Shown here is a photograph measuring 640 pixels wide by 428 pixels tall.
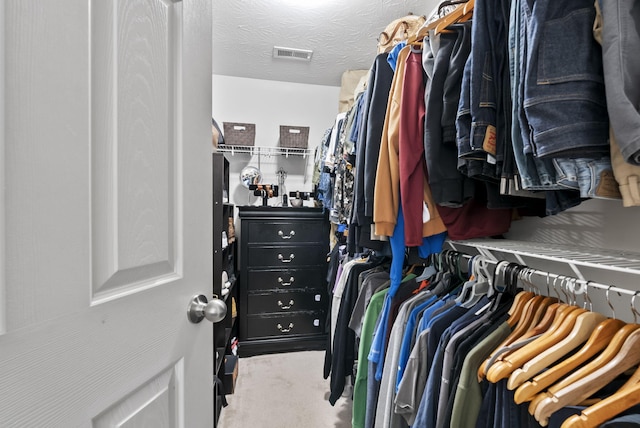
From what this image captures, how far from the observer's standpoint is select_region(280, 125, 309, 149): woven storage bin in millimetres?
2957

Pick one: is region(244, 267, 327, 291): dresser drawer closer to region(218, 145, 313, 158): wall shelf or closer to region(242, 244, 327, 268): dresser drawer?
region(242, 244, 327, 268): dresser drawer

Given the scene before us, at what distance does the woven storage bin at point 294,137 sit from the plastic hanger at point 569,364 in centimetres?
258

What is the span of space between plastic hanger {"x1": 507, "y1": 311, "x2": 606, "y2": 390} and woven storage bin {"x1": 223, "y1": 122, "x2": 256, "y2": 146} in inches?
102

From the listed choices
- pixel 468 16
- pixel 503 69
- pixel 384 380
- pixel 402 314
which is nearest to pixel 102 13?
pixel 503 69

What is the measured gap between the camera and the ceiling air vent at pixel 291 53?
2.59 meters

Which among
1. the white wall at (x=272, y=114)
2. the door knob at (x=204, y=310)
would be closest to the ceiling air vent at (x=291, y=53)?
the white wall at (x=272, y=114)

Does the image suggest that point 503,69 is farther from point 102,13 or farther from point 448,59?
point 102,13

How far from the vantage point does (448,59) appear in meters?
1.03

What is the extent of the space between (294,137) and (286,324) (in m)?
1.66

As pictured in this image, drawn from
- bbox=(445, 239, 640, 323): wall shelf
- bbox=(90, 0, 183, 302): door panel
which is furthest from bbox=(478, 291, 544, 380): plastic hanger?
bbox=(90, 0, 183, 302): door panel

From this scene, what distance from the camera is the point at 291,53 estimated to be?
2.65 metres

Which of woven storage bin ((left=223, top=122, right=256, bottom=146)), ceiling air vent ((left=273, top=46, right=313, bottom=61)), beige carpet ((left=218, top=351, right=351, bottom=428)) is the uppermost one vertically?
ceiling air vent ((left=273, top=46, right=313, bottom=61))

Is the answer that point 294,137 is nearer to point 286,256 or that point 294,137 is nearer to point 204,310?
point 286,256

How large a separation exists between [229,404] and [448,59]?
7.19 ft
